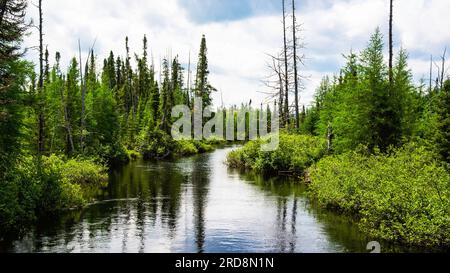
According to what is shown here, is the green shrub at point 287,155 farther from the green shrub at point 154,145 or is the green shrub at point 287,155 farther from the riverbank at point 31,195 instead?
the riverbank at point 31,195

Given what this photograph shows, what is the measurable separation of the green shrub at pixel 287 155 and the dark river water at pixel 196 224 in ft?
15.5

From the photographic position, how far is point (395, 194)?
1580cm

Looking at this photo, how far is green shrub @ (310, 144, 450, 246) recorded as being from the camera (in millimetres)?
14005

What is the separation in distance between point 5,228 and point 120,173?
19663 millimetres

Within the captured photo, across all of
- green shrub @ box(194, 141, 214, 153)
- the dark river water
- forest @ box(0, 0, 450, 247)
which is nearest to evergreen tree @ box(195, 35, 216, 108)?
green shrub @ box(194, 141, 214, 153)

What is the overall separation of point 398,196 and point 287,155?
20019mm

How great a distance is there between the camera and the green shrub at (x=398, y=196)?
14.0 meters

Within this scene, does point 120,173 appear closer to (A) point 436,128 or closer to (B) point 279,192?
(B) point 279,192

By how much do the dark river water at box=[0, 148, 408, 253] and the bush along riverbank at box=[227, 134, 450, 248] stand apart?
2.91ft

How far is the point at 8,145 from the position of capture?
20922mm

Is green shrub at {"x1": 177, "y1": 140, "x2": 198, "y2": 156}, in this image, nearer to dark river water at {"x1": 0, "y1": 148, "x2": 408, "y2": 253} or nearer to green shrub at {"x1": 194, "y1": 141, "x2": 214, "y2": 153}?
green shrub at {"x1": 194, "y1": 141, "x2": 214, "y2": 153}

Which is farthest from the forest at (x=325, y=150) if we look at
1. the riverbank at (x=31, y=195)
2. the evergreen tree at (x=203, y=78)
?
the evergreen tree at (x=203, y=78)
